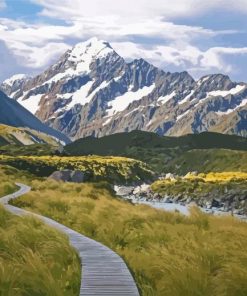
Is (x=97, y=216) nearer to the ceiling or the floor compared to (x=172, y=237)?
nearer to the floor

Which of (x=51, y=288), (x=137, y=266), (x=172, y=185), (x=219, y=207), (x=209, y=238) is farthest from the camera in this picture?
(x=172, y=185)

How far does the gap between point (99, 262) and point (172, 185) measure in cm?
16640

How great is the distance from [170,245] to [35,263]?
5849mm

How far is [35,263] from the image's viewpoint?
36.9ft

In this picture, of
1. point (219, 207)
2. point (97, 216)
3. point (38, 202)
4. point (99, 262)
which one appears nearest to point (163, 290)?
point (99, 262)

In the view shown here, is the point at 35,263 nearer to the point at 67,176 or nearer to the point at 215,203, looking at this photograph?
the point at 67,176

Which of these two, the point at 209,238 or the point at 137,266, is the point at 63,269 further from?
the point at 209,238

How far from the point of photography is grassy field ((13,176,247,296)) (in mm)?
10664

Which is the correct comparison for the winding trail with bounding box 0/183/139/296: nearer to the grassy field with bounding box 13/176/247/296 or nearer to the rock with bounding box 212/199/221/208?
the grassy field with bounding box 13/176/247/296

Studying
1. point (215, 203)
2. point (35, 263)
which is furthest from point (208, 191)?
point (35, 263)

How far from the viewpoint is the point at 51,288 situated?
1010cm

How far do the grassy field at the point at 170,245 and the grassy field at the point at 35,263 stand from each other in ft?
5.38

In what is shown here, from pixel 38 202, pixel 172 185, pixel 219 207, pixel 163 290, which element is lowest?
pixel 172 185

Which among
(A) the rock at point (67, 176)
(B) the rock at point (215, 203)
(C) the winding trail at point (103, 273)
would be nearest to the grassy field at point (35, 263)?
(C) the winding trail at point (103, 273)
